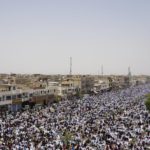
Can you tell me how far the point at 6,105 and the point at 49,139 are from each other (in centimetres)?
2673

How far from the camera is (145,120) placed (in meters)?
36.5

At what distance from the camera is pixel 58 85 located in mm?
79125

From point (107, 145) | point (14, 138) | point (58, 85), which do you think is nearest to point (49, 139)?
point (14, 138)

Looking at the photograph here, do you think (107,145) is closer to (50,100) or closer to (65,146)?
(65,146)

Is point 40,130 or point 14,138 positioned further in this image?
point 40,130

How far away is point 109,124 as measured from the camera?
34719mm

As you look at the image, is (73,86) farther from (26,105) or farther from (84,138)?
(84,138)

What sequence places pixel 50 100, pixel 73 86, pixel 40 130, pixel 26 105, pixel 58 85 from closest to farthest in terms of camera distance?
pixel 40 130, pixel 26 105, pixel 50 100, pixel 58 85, pixel 73 86

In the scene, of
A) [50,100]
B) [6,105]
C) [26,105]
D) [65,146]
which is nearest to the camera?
[65,146]

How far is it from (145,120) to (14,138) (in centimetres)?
1401

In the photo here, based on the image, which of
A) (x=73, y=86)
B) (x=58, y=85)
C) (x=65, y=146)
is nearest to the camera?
(x=65, y=146)

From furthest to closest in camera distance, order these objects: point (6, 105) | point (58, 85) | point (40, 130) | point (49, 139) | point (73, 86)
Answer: point (73, 86) → point (58, 85) → point (6, 105) → point (40, 130) → point (49, 139)

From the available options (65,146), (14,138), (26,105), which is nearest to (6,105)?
(26,105)

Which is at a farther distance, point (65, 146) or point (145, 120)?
point (145, 120)
